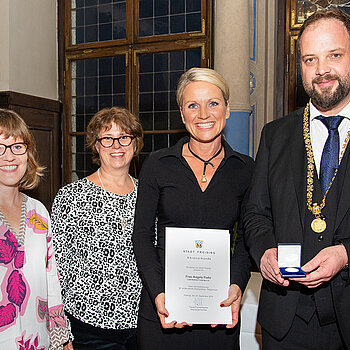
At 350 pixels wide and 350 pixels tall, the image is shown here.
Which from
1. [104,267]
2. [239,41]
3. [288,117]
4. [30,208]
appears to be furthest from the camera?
[239,41]

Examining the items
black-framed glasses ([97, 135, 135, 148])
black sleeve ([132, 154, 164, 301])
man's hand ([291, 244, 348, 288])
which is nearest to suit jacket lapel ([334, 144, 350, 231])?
man's hand ([291, 244, 348, 288])

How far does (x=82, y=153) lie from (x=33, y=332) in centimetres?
411

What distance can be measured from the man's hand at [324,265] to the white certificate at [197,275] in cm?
43

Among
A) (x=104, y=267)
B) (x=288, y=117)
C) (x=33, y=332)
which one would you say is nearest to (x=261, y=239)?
(x=288, y=117)

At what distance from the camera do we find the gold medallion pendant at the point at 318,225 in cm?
152

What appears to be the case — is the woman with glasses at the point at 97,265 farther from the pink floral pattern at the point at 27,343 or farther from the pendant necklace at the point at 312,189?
the pendant necklace at the point at 312,189

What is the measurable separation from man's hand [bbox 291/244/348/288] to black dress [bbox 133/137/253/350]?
552 millimetres

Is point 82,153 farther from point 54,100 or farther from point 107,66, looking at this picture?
Answer: point 107,66

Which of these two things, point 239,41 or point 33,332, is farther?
point 239,41

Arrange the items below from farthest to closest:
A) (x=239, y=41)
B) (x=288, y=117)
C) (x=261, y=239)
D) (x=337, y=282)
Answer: (x=239, y=41) < (x=288, y=117) < (x=261, y=239) < (x=337, y=282)

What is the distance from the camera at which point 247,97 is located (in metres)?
4.02

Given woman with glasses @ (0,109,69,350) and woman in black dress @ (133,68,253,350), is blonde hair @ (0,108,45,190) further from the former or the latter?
woman in black dress @ (133,68,253,350)

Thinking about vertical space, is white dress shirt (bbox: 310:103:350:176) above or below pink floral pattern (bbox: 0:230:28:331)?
above

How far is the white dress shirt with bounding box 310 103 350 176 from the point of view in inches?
63.9
